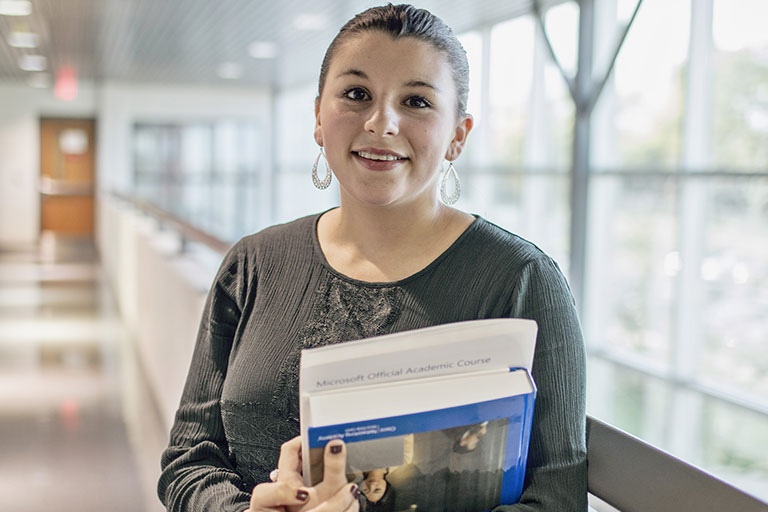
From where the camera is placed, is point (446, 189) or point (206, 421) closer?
point (206, 421)

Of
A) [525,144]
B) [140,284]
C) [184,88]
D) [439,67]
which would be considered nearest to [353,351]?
[439,67]

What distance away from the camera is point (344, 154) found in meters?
1.38

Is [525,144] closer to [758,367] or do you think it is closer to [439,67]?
[758,367]

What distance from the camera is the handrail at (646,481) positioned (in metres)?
0.97

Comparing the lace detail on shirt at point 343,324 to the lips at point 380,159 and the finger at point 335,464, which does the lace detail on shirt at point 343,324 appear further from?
the finger at point 335,464

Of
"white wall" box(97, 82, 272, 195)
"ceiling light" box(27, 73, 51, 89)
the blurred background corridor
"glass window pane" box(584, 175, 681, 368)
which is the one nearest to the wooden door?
"ceiling light" box(27, 73, 51, 89)

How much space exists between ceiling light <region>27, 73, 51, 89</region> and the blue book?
56.9 ft

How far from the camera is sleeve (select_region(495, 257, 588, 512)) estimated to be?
1198 mm

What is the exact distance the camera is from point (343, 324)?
1391 mm

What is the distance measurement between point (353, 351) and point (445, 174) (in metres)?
0.71

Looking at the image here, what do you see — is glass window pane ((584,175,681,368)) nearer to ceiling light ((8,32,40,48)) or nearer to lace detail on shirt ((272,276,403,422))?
lace detail on shirt ((272,276,403,422))

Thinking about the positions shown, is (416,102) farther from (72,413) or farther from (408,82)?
(72,413)

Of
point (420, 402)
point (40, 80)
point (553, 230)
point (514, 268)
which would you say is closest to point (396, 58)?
point (514, 268)

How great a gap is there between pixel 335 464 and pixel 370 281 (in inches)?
17.5
